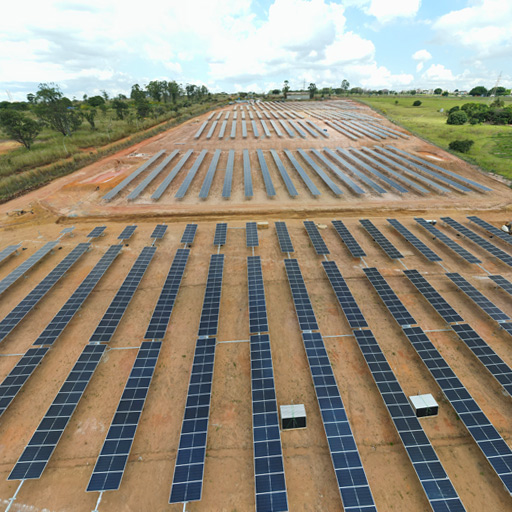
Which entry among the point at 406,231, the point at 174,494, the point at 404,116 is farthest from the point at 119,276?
the point at 404,116

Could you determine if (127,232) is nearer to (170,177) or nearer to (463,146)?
(170,177)

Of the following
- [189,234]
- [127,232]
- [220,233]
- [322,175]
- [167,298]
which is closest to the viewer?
[167,298]

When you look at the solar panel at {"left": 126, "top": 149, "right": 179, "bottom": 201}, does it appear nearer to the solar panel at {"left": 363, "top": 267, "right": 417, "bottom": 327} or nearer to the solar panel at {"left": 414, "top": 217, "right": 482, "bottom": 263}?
the solar panel at {"left": 363, "top": 267, "right": 417, "bottom": 327}

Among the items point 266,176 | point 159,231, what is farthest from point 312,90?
point 159,231

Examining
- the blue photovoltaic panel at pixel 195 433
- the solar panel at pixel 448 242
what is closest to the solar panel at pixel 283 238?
the blue photovoltaic panel at pixel 195 433

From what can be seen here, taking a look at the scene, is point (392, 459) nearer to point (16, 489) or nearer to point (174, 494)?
point (174, 494)

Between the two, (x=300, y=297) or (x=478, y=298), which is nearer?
(x=478, y=298)
